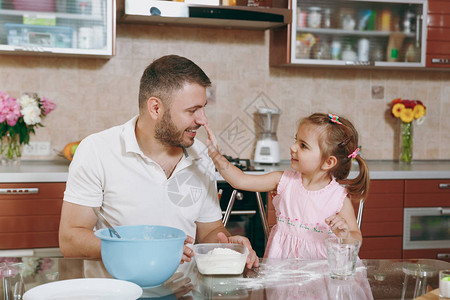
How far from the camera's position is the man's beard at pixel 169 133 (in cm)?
188

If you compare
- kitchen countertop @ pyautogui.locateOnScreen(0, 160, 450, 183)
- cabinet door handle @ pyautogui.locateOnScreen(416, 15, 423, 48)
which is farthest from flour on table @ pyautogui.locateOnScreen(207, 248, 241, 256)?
cabinet door handle @ pyautogui.locateOnScreen(416, 15, 423, 48)

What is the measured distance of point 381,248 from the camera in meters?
3.24

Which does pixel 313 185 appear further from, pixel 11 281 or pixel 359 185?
pixel 11 281

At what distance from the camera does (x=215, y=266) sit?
1.28 metres

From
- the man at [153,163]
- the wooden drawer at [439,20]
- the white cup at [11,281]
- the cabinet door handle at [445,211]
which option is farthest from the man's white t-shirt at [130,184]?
the wooden drawer at [439,20]

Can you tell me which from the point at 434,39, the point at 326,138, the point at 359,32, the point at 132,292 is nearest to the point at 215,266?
the point at 132,292

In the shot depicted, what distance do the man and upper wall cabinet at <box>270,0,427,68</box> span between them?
5.29 feet

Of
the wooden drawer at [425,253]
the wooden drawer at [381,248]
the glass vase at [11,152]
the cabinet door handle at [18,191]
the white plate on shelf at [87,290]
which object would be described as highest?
the glass vase at [11,152]

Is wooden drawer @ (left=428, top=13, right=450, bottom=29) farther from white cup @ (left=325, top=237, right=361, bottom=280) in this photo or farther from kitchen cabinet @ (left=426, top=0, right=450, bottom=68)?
white cup @ (left=325, top=237, right=361, bottom=280)

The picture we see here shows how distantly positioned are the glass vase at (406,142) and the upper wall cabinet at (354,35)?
44cm

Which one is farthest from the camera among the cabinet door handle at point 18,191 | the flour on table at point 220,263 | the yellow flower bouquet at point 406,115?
the yellow flower bouquet at point 406,115

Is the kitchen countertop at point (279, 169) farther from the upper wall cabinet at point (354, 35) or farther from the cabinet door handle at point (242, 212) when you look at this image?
the upper wall cabinet at point (354, 35)

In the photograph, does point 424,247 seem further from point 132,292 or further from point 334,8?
point 132,292

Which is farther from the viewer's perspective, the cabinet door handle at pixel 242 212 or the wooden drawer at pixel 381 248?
the wooden drawer at pixel 381 248
